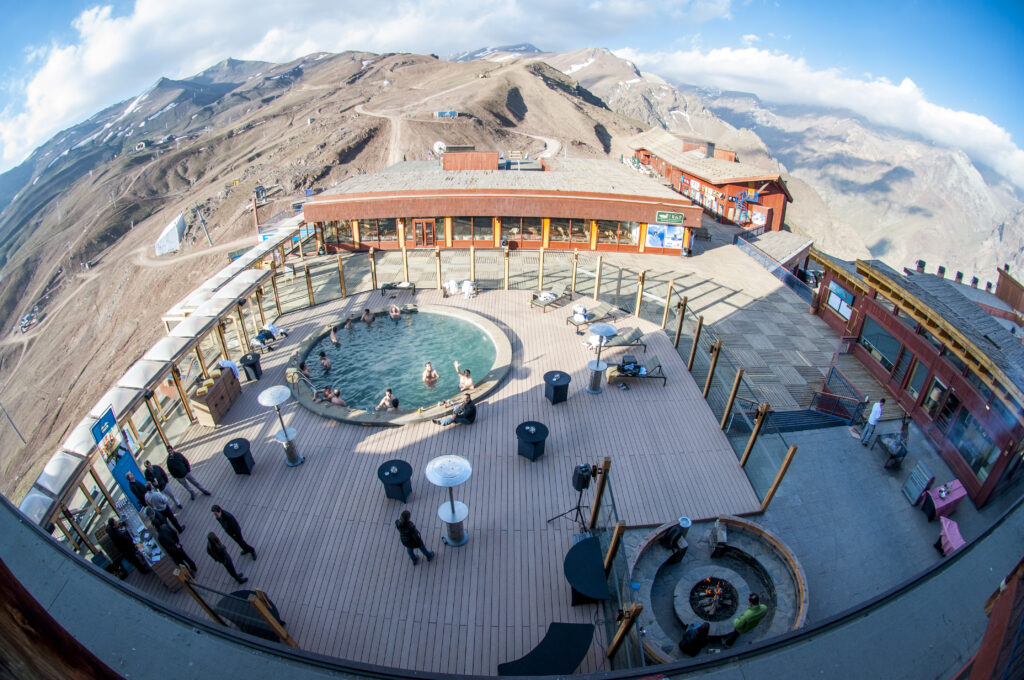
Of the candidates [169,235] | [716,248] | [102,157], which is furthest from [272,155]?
[102,157]

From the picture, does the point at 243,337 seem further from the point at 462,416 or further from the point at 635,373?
the point at 635,373

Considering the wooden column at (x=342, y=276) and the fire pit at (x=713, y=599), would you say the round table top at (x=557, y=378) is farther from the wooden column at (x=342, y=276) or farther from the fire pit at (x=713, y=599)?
the wooden column at (x=342, y=276)

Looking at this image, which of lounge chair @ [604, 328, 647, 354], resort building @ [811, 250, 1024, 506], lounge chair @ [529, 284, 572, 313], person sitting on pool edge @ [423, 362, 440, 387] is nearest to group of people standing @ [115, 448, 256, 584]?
person sitting on pool edge @ [423, 362, 440, 387]

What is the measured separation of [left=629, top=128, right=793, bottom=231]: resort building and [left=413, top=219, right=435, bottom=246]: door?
2589 centimetres

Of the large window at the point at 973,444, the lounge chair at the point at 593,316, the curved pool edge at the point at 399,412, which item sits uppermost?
the lounge chair at the point at 593,316

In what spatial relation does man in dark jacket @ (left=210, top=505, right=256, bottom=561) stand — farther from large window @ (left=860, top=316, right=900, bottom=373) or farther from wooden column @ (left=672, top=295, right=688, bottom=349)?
large window @ (left=860, top=316, right=900, bottom=373)

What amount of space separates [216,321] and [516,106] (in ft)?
314

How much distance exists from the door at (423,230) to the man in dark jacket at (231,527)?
75.6 ft

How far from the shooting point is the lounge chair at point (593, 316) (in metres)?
18.9

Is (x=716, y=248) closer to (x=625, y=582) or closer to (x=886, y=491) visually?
(x=886, y=491)

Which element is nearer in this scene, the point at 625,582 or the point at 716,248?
the point at 625,582

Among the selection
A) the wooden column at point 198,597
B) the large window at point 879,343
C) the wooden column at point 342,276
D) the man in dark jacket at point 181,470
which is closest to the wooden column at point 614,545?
the wooden column at point 198,597

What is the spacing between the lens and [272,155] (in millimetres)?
86125

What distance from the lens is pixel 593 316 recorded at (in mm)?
19672
